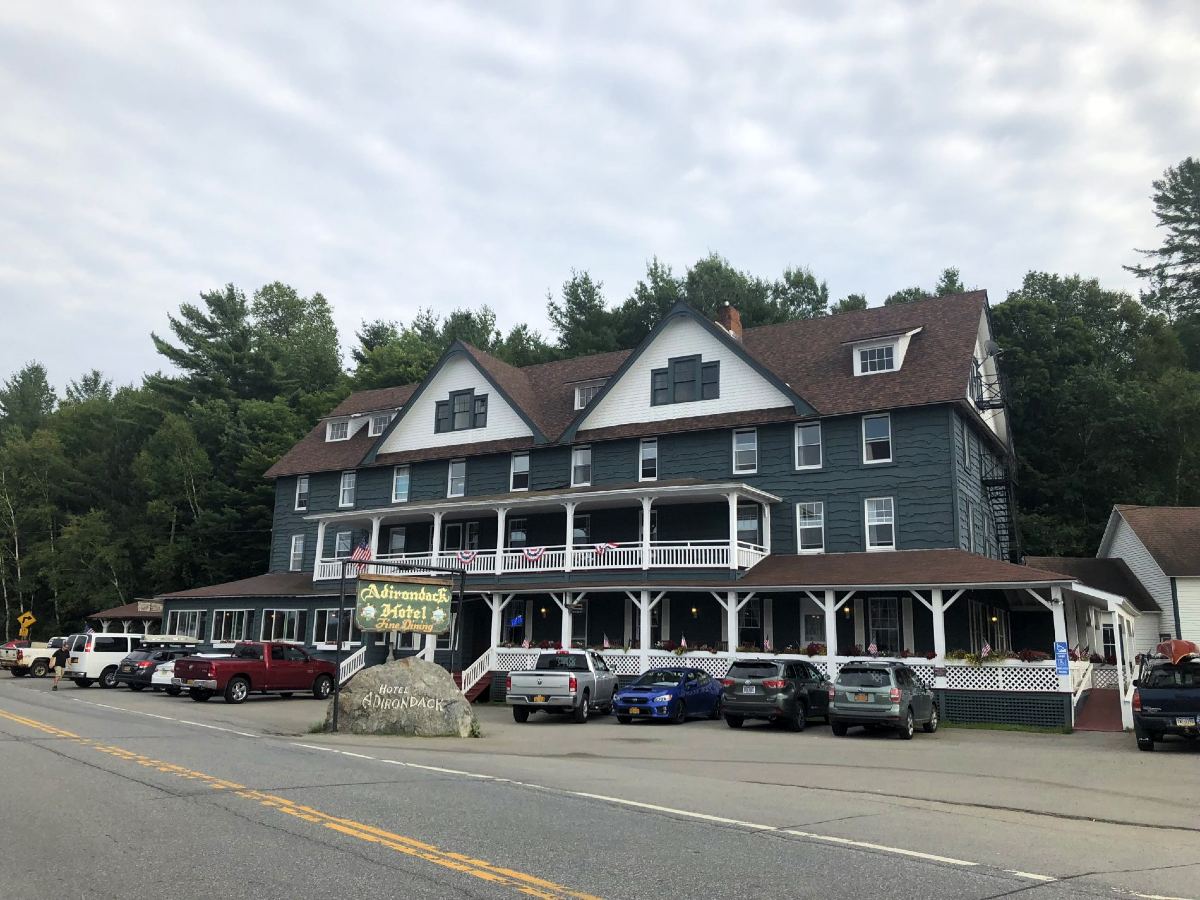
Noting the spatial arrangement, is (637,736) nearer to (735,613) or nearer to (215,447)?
(735,613)

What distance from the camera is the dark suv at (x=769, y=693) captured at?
70.7 ft

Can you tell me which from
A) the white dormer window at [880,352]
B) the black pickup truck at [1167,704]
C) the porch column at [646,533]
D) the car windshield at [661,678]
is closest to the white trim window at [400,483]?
the porch column at [646,533]

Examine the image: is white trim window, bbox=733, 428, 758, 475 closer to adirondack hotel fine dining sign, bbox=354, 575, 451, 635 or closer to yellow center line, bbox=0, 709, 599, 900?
adirondack hotel fine dining sign, bbox=354, 575, 451, 635

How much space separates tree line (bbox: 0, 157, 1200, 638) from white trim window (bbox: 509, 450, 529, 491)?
75.0 feet

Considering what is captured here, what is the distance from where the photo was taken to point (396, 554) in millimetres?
39344

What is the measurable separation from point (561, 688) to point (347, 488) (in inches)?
867

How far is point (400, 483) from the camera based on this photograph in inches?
1585

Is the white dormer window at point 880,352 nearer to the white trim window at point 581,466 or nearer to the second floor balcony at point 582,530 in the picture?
the second floor balcony at point 582,530

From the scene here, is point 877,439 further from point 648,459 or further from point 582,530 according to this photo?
point 582,530

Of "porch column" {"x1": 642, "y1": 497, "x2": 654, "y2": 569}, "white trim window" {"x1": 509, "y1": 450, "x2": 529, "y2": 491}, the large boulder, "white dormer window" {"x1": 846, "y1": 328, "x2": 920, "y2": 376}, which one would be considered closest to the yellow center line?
the large boulder

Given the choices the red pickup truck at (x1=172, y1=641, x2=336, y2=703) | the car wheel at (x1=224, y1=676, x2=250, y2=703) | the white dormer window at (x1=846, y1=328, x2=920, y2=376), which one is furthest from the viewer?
the white dormer window at (x1=846, y1=328, x2=920, y2=376)

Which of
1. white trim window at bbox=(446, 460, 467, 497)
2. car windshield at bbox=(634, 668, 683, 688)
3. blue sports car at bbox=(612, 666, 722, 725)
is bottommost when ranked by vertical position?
blue sports car at bbox=(612, 666, 722, 725)

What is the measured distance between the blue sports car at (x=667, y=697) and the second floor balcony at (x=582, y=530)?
446 cm

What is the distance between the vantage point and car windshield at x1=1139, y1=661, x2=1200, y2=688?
59.3 ft
